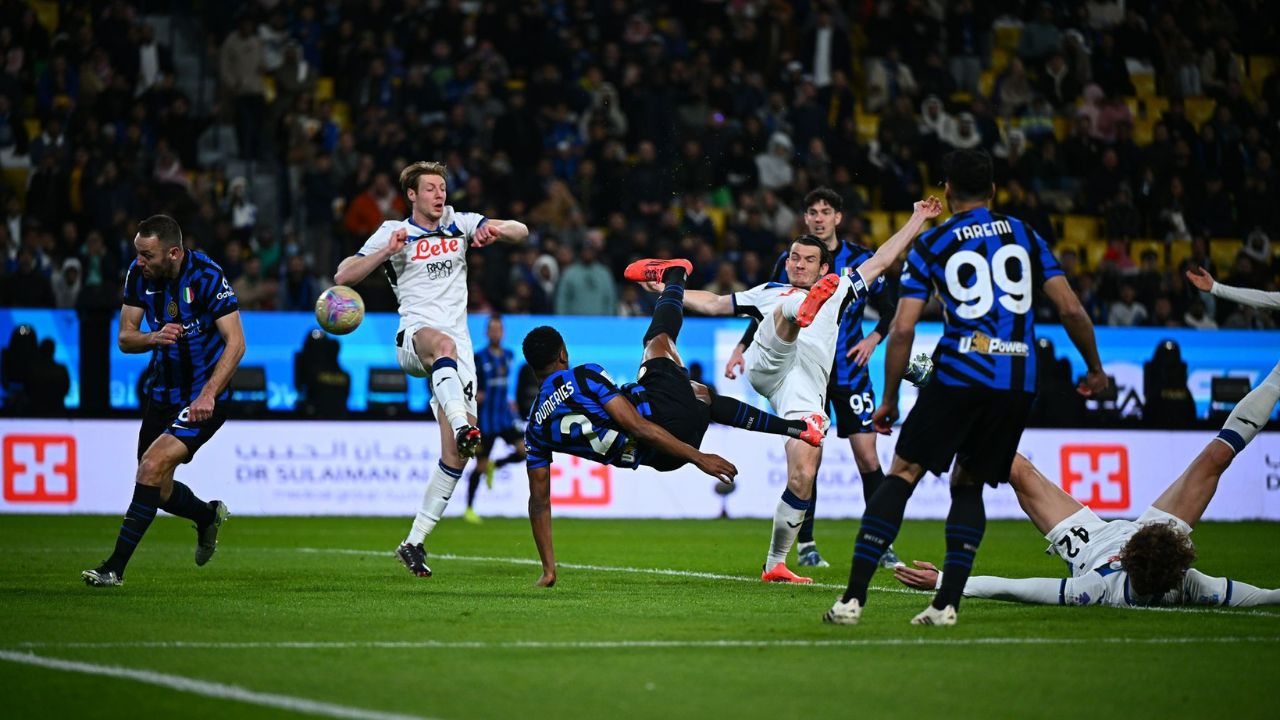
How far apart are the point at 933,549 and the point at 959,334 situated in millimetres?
7256

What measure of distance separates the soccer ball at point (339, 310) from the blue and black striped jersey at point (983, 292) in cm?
498

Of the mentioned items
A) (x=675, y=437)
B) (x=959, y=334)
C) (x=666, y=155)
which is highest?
(x=666, y=155)

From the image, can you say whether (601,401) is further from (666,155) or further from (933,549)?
(666,155)

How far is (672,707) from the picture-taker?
18.2 ft

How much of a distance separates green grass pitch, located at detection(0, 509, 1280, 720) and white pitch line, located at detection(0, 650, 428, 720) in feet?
0.07

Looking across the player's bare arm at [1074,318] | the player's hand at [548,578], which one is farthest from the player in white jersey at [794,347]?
the player's bare arm at [1074,318]

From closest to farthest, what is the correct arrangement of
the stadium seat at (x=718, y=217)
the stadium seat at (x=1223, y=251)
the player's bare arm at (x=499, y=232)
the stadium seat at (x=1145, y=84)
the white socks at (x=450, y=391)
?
1. the white socks at (x=450, y=391)
2. the player's bare arm at (x=499, y=232)
3. the stadium seat at (x=718, y=217)
4. the stadium seat at (x=1223, y=251)
5. the stadium seat at (x=1145, y=84)

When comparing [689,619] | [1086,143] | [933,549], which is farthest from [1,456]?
[1086,143]

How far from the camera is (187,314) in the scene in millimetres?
10094

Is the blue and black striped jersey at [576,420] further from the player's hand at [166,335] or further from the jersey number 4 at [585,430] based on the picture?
the player's hand at [166,335]

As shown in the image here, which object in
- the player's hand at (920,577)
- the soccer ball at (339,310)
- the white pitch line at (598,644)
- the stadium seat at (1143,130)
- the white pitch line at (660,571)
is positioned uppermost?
the stadium seat at (1143,130)

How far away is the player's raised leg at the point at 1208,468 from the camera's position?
899cm

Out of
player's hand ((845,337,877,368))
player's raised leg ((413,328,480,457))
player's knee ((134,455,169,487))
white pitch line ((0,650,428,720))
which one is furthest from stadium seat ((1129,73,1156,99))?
white pitch line ((0,650,428,720))

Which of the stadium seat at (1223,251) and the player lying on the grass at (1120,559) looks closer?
the player lying on the grass at (1120,559)
